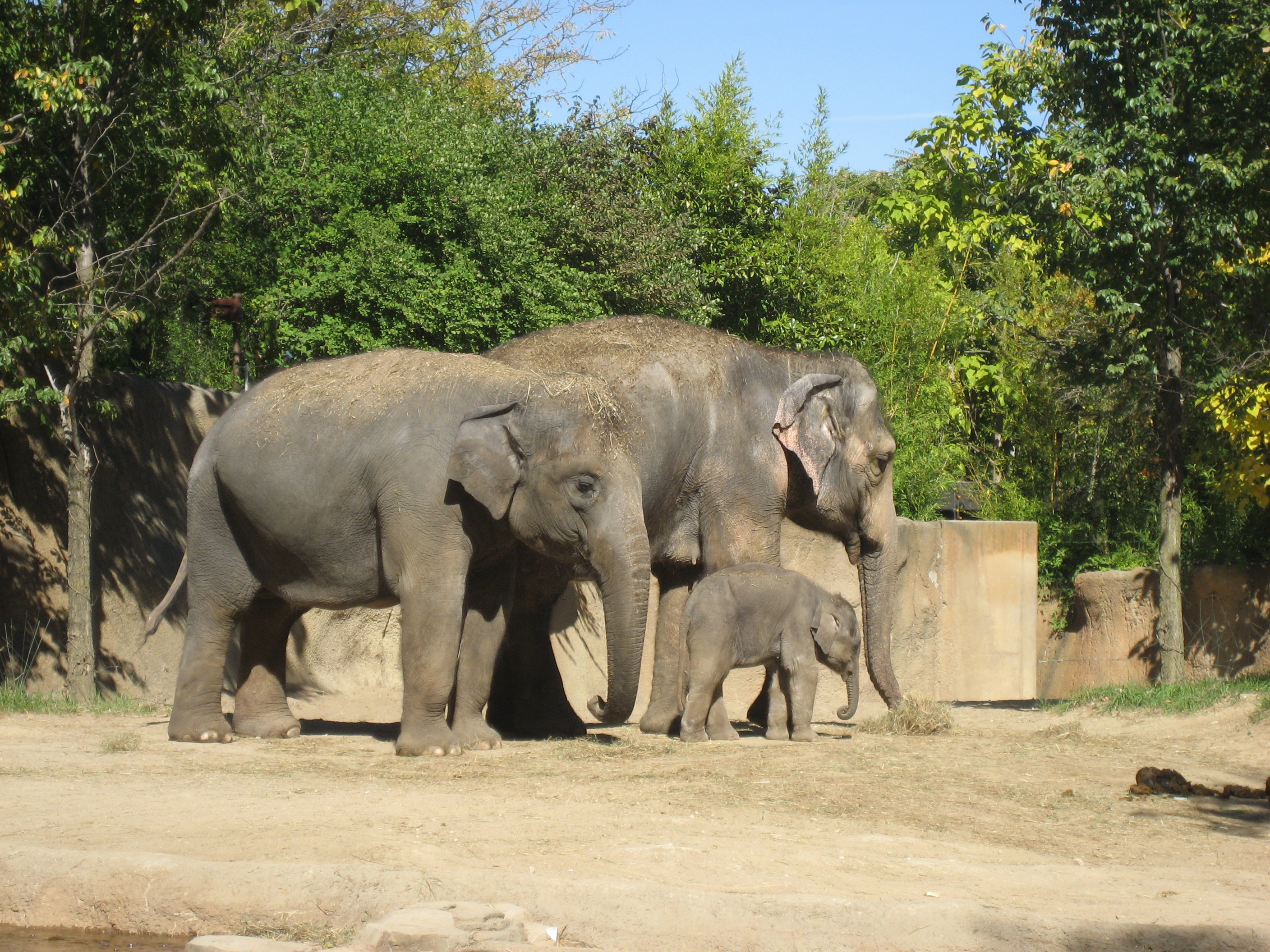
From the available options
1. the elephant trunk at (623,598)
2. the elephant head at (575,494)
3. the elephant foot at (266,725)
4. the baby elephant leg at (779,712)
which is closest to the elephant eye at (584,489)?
the elephant head at (575,494)

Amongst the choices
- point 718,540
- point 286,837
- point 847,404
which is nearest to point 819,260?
point 847,404

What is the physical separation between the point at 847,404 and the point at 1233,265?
15.0 ft

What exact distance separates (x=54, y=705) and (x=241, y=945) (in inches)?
240

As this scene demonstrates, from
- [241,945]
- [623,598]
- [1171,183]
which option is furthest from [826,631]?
[241,945]

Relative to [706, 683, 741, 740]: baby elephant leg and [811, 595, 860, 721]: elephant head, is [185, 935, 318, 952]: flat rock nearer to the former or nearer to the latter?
[706, 683, 741, 740]: baby elephant leg

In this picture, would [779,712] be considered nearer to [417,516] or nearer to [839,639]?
[839,639]

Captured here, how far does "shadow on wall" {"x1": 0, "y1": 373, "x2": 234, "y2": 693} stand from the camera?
11.0 metres

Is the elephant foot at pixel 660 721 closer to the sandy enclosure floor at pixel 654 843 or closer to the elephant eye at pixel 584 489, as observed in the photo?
the sandy enclosure floor at pixel 654 843

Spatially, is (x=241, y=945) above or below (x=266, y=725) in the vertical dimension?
below

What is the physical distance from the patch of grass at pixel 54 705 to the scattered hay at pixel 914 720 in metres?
5.40

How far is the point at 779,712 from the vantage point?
9.40 metres

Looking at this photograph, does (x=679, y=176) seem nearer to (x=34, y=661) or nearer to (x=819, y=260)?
(x=819, y=260)

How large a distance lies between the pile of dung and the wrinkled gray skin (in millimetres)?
2904

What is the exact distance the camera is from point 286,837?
5598 mm
